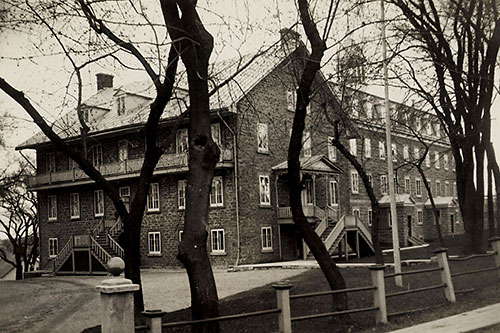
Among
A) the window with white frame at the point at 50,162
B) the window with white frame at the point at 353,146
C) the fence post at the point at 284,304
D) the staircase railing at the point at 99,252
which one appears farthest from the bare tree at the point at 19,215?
the fence post at the point at 284,304

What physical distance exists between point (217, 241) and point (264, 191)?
142 inches

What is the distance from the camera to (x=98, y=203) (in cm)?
3759

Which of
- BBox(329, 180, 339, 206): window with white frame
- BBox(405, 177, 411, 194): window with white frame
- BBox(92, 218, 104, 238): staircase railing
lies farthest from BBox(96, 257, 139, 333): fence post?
BBox(405, 177, 411, 194): window with white frame

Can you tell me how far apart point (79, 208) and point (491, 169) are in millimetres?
23643

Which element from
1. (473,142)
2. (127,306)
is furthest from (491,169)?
(127,306)

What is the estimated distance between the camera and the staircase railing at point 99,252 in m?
33.4

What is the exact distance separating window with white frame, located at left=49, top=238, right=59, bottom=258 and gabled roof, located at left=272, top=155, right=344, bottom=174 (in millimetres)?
15471

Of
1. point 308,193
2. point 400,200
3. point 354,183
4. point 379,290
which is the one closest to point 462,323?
point 379,290

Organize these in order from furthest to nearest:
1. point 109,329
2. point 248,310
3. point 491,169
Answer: point 491,169 < point 248,310 < point 109,329

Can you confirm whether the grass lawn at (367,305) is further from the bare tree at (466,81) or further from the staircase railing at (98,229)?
the staircase railing at (98,229)

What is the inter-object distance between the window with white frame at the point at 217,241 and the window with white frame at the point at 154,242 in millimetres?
3852

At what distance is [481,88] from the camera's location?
21250 mm

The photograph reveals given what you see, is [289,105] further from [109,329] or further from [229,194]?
[109,329]

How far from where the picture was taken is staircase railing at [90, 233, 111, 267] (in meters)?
33.4
